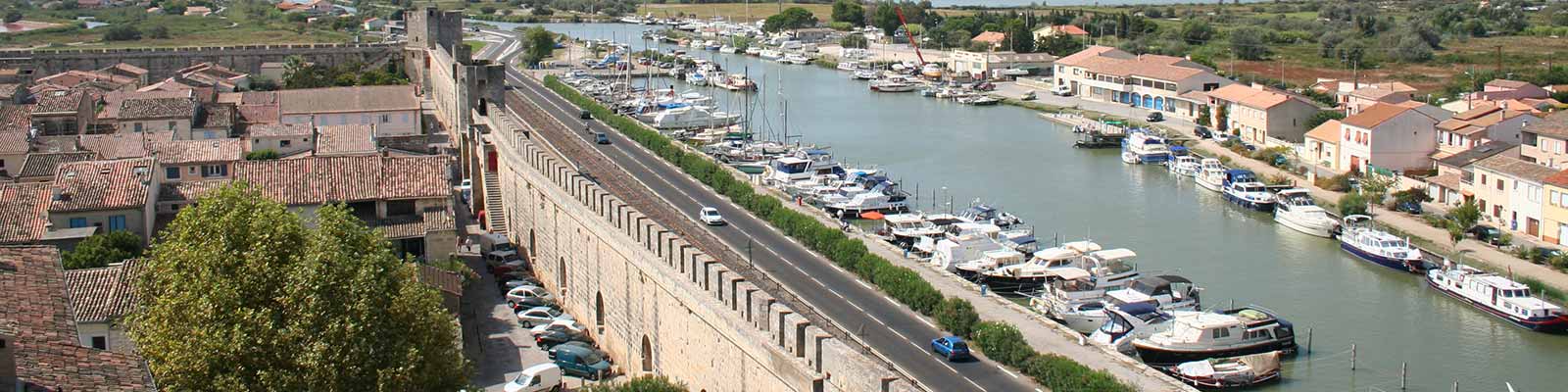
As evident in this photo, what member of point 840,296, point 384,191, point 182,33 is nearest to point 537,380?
point 840,296

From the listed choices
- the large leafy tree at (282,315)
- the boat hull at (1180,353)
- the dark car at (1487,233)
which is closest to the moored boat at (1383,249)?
the dark car at (1487,233)

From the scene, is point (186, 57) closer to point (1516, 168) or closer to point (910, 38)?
point (910, 38)

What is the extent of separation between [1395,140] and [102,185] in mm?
19377

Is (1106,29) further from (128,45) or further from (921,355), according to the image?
(921,355)

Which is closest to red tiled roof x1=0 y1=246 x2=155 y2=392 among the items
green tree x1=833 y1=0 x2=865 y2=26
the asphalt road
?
the asphalt road

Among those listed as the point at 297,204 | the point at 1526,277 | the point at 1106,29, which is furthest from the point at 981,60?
the point at 297,204

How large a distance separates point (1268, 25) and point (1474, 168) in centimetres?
4300

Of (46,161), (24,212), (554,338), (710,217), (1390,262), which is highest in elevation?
(46,161)

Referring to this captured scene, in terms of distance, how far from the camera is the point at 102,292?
44.3 ft

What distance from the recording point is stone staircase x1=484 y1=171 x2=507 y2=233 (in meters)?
21.9

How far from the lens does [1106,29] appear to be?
196 feet

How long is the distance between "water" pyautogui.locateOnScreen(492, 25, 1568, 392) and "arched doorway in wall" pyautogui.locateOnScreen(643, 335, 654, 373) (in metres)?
5.84

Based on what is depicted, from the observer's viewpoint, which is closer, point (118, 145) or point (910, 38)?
point (118, 145)

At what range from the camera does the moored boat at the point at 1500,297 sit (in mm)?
17188
